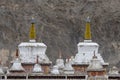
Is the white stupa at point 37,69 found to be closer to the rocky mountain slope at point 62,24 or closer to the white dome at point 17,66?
the white dome at point 17,66

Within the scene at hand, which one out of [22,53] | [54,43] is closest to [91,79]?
[22,53]

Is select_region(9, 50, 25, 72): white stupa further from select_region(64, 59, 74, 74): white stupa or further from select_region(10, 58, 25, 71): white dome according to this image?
select_region(64, 59, 74, 74): white stupa

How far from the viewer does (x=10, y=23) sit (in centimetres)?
10462

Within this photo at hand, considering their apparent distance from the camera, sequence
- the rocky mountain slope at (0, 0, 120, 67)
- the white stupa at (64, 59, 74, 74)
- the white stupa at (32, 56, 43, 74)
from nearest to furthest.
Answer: the white stupa at (32, 56, 43, 74) → the white stupa at (64, 59, 74, 74) → the rocky mountain slope at (0, 0, 120, 67)

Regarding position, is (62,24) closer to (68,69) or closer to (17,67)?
(68,69)

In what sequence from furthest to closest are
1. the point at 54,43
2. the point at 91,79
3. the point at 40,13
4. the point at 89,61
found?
the point at 40,13, the point at 54,43, the point at 89,61, the point at 91,79

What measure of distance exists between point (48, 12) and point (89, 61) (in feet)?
213

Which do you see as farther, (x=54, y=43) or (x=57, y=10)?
(x=57, y=10)

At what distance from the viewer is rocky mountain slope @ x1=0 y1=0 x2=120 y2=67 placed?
10138cm

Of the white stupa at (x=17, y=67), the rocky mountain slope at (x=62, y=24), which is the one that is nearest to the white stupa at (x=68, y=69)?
the white stupa at (x=17, y=67)

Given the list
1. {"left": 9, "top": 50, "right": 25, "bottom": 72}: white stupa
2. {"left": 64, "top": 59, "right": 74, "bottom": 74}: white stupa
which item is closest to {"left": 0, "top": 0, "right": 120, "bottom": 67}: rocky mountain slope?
{"left": 64, "top": 59, "right": 74, "bottom": 74}: white stupa

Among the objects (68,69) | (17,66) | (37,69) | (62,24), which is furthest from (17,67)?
(62,24)

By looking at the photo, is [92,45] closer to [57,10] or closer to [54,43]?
[54,43]

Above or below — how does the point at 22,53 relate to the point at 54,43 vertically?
above
